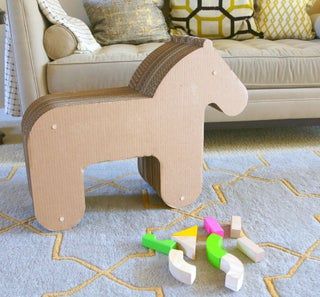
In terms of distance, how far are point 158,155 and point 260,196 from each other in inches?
14.4

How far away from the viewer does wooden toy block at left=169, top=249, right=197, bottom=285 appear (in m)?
0.84

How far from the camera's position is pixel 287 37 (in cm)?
200

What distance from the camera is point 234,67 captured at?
1.53 meters

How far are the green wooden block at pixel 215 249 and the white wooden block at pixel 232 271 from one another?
0.01 meters

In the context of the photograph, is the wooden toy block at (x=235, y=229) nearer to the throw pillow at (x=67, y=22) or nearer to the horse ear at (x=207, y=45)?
the horse ear at (x=207, y=45)

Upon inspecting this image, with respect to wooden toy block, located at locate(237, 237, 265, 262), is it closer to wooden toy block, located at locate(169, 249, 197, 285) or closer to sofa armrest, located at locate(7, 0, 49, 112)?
wooden toy block, located at locate(169, 249, 197, 285)

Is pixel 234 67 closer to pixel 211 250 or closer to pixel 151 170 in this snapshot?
pixel 151 170

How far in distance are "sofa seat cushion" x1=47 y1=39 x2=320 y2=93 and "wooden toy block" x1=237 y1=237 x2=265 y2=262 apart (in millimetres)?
774

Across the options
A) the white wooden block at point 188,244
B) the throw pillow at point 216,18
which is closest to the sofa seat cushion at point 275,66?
the throw pillow at point 216,18

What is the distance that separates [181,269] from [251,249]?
18cm

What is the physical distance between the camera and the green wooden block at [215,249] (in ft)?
2.91

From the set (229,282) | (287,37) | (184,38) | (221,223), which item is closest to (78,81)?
(184,38)

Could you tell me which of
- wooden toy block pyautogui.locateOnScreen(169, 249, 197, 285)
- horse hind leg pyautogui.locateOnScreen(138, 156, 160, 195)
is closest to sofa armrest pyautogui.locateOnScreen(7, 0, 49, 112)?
horse hind leg pyautogui.locateOnScreen(138, 156, 160, 195)

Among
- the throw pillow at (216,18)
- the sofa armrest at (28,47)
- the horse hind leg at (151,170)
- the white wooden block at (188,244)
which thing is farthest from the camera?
the throw pillow at (216,18)
